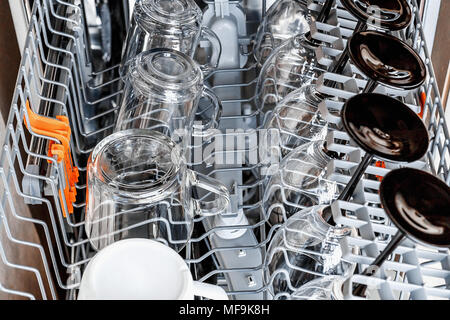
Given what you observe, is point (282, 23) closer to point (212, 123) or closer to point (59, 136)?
point (212, 123)

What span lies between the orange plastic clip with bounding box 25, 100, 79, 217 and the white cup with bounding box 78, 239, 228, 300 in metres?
0.21

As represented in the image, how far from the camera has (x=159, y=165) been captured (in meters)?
0.63

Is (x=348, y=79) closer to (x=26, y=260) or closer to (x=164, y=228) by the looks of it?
(x=164, y=228)

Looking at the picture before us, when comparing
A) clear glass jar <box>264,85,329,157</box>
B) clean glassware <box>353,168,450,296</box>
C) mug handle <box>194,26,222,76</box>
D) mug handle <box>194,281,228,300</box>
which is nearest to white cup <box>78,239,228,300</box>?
mug handle <box>194,281,228,300</box>

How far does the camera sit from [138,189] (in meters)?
0.58

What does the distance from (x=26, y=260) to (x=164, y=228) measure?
47 centimetres

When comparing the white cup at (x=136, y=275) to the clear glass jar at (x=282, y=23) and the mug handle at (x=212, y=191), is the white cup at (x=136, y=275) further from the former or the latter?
the clear glass jar at (x=282, y=23)

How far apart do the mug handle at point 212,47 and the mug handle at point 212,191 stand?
210mm

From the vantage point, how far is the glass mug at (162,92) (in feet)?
2.20

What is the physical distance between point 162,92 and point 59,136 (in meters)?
0.12

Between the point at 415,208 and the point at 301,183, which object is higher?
the point at 415,208

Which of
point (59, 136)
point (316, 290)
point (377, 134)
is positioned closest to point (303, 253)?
point (316, 290)

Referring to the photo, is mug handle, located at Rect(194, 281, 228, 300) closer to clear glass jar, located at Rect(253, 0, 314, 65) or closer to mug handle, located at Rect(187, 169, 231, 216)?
mug handle, located at Rect(187, 169, 231, 216)
